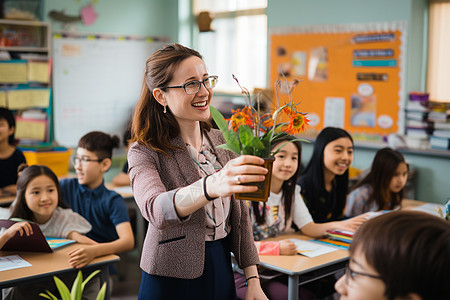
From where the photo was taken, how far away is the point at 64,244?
8.25 ft

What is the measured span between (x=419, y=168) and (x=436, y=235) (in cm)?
358

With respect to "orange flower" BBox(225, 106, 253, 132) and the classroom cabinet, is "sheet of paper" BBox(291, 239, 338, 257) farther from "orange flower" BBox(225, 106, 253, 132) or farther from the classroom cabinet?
the classroom cabinet

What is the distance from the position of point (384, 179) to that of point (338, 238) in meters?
0.84

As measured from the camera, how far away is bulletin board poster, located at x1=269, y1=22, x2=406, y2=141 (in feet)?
14.9

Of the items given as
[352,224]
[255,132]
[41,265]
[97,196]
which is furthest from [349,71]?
[255,132]

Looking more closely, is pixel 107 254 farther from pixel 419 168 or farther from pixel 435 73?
pixel 435 73

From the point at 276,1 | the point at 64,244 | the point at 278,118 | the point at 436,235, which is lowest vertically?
the point at 64,244

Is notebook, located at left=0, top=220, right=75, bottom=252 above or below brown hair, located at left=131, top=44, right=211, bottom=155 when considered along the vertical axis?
below

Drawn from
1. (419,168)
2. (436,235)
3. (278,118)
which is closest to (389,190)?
(419,168)

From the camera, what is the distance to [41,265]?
225 centimetres

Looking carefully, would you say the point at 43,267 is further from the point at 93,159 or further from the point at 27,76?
the point at 27,76

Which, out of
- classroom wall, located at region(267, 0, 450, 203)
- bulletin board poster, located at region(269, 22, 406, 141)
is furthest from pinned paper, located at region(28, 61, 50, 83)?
classroom wall, located at region(267, 0, 450, 203)

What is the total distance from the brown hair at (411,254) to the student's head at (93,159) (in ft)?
7.11

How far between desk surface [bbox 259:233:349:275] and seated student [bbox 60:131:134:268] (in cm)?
73
